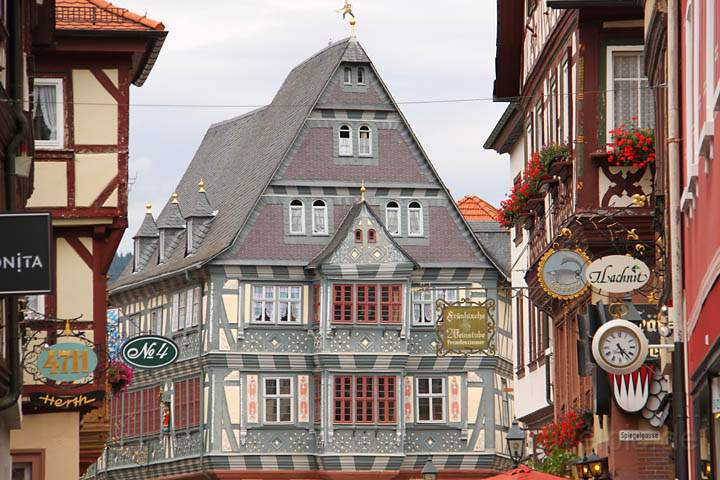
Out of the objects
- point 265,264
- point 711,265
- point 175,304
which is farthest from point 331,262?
point 711,265

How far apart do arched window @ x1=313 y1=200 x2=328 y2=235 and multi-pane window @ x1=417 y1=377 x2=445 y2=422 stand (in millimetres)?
5082

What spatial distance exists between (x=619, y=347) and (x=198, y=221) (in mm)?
40487

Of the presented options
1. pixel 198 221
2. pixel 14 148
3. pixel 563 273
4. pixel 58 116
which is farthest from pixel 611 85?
pixel 198 221

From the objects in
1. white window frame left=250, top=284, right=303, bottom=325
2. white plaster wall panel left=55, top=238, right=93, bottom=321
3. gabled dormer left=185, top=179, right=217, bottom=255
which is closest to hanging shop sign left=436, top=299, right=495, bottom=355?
→ white plaster wall panel left=55, top=238, right=93, bottom=321

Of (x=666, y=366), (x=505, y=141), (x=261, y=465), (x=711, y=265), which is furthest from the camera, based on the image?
(x=261, y=465)

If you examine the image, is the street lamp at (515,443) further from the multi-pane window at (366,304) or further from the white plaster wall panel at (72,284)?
the multi-pane window at (366,304)

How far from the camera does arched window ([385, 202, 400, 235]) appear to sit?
56.4 m

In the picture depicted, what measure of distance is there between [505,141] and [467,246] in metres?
19.5

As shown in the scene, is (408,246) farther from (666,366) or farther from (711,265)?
(711,265)

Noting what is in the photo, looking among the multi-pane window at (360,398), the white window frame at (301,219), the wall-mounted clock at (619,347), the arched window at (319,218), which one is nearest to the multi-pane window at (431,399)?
the multi-pane window at (360,398)

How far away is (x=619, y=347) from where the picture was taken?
19844 millimetres

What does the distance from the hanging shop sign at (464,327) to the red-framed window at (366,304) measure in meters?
21.9

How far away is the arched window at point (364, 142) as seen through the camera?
56.2 meters

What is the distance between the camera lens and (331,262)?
181ft
